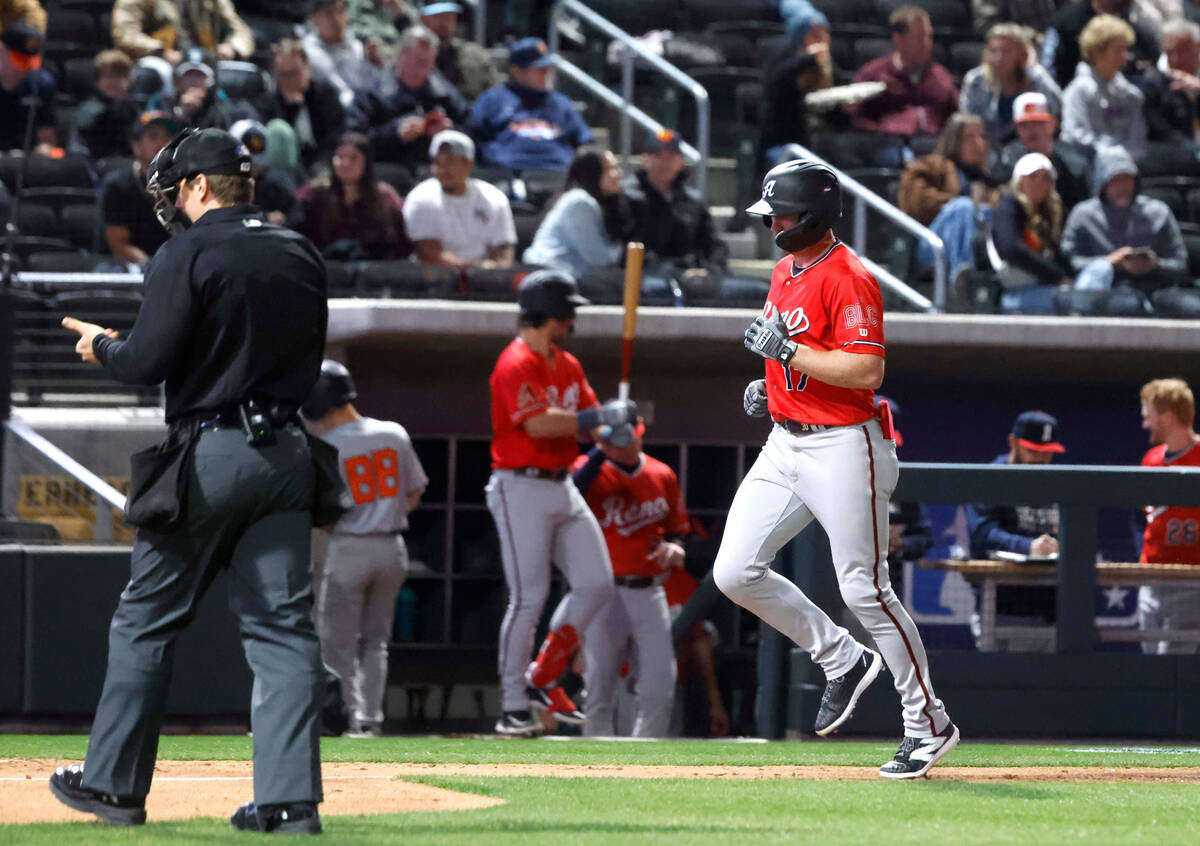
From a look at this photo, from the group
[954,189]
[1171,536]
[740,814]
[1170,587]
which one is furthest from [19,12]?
[740,814]

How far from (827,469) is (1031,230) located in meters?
6.02

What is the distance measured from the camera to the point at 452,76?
12.7m

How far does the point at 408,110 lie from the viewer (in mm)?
12031

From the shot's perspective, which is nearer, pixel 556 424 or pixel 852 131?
pixel 556 424

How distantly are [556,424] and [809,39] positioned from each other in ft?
16.0

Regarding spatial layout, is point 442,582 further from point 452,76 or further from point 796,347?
point 796,347

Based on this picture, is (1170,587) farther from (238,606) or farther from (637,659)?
(238,606)

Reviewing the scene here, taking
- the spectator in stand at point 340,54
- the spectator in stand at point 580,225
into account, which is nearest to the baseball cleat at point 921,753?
the spectator in stand at point 580,225

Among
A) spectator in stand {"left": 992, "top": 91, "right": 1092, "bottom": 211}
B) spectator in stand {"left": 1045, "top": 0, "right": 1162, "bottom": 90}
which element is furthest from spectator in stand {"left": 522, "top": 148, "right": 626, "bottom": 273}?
spectator in stand {"left": 1045, "top": 0, "right": 1162, "bottom": 90}

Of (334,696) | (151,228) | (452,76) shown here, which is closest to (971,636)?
(334,696)

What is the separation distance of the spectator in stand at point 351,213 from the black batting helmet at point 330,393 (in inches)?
66.6

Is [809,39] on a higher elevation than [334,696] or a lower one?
higher

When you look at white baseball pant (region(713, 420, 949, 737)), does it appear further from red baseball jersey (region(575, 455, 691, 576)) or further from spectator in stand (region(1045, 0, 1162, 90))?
spectator in stand (region(1045, 0, 1162, 90))

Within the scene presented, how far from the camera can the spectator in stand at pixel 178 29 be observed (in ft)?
39.5
